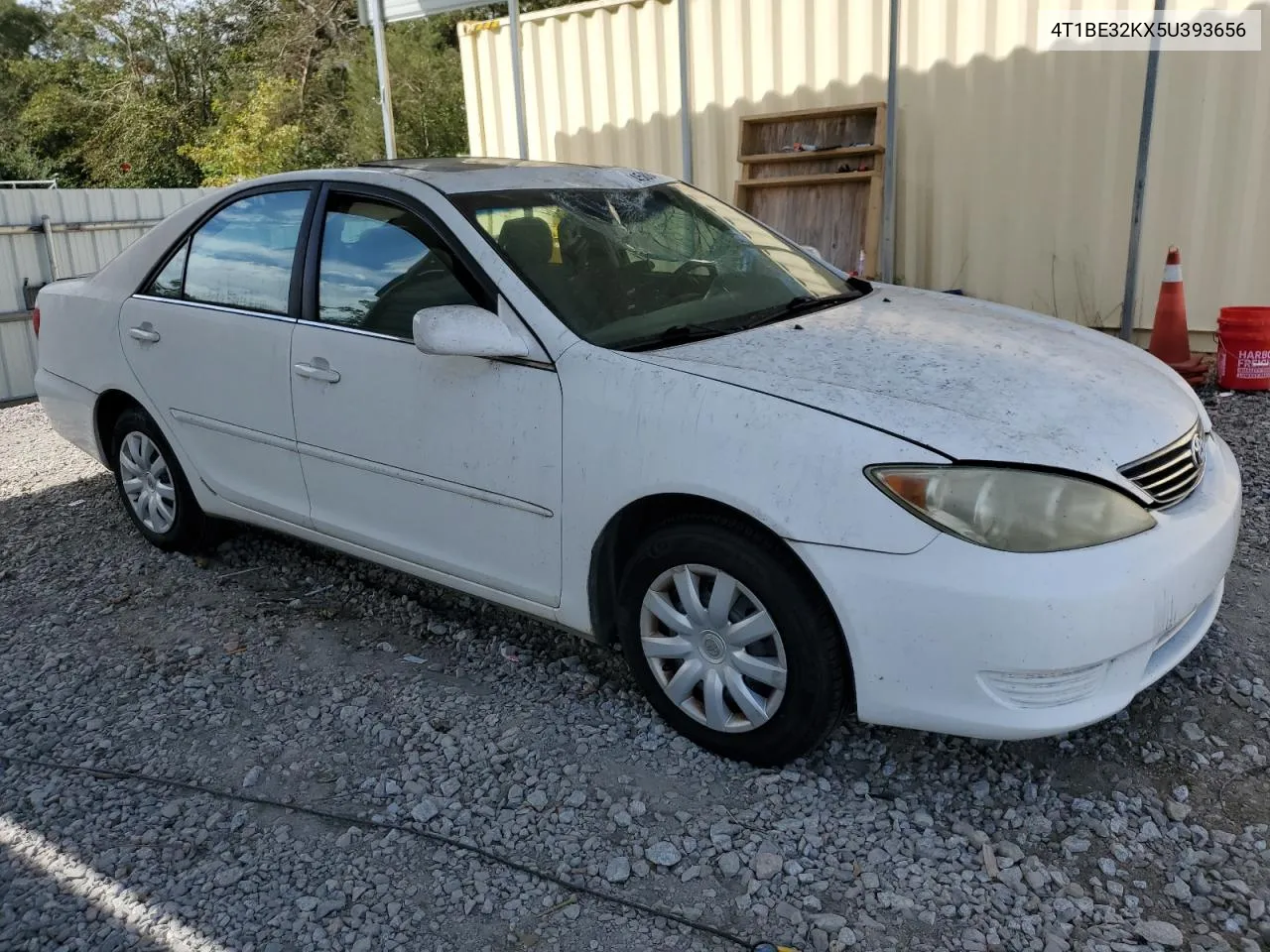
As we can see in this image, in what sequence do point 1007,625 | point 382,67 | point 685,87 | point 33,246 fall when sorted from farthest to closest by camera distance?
point 33,246
point 382,67
point 685,87
point 1007,625

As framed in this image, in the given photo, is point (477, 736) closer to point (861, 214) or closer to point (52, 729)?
point (52, 729)

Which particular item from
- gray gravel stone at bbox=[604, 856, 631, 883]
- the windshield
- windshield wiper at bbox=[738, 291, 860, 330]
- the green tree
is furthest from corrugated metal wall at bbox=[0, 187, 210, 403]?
the green tree

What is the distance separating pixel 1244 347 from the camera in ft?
19.5

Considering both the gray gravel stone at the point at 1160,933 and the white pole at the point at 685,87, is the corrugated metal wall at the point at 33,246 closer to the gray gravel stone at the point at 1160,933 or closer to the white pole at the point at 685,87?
the white pole at the point at 685,87

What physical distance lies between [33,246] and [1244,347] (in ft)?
32.2

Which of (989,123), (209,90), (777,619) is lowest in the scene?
(777,619)

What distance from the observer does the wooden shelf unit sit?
7.32m

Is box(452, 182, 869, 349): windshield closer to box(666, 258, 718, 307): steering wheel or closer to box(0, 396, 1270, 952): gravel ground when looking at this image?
box(666, 258, 718, 307): steering wheel

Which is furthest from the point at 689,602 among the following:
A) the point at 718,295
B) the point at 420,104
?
the point at 420,104

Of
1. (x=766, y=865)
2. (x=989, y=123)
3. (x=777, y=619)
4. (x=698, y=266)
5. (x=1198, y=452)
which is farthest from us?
(x=989, y=123)

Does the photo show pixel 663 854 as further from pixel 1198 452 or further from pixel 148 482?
pixel 148 482

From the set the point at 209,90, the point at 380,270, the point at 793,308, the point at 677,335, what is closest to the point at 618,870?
the point at 677,335

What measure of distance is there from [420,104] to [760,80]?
56.7 feet

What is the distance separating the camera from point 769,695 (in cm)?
277
